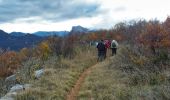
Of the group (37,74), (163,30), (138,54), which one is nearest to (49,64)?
(37,74)

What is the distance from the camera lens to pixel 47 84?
758 inches

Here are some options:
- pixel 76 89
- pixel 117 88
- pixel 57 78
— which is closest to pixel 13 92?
pixel 76 89

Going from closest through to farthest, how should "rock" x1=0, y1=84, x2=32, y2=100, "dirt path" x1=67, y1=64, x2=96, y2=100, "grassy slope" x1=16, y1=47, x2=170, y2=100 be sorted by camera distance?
"grassy slope" x1=16, y1=47, x2=170, y2=100 → "rock" x1=0, y1=84, x2=32, y2=100 → "dirt path" x1=67, y1=64, x2=96, y2=100

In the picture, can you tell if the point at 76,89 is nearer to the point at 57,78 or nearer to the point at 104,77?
the point at 57,78

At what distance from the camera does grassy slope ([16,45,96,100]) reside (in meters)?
17.1

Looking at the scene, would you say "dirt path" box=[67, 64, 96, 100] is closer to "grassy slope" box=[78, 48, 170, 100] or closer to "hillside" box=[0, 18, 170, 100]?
"hillside" box=[0, 18, 170, 100]

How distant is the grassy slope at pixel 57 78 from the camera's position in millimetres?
17078

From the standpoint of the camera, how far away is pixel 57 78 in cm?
2067

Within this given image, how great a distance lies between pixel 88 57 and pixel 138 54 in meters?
8.08

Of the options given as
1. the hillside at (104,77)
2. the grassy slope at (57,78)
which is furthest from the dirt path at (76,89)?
the grassy slope at (57,78)

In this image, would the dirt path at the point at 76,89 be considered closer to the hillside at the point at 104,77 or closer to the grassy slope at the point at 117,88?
the hillside at the point at 104,77

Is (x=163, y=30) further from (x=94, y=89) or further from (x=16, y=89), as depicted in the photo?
(x=16, y=89)

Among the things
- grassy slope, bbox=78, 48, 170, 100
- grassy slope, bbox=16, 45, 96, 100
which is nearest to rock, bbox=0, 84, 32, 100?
grassy slope, bbox=16, 45, 96, 100

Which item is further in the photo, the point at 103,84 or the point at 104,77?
the point at 104,77
